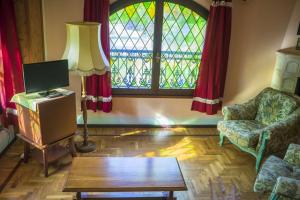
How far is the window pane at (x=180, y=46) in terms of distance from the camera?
390cm

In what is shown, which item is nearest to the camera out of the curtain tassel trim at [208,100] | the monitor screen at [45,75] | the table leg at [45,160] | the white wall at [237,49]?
the monitor screen at [45,75]

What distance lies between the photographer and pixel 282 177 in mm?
2320

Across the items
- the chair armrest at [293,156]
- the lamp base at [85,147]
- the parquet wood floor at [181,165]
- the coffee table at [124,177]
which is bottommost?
the parquet wood floor at [181,165]

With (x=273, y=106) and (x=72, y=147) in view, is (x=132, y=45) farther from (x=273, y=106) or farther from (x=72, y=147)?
(x=273, y=106)

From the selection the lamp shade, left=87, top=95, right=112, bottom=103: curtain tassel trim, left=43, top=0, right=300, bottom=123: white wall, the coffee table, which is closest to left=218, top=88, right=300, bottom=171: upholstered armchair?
left=43, top=0, right=300, bottom=123: white wall

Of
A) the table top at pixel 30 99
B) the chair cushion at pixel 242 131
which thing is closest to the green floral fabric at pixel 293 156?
the chair cushion at pixel 242 131

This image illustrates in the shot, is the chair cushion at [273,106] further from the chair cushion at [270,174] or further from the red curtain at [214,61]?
the chair cushion at [270,174]

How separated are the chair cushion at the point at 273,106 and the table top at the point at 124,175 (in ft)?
5.33

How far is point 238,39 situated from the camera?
4.00 meters

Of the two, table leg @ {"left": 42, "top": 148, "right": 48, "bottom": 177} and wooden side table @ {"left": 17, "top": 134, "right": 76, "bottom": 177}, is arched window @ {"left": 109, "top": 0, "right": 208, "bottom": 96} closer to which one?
wooden side table @ {"left": 17, "top": 134, "right": 76, "bottom": 177}

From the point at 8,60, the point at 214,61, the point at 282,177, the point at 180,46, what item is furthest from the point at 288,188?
the point at 8,60

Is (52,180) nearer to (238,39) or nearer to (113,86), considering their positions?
(113,86)

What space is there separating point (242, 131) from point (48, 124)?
217 cm

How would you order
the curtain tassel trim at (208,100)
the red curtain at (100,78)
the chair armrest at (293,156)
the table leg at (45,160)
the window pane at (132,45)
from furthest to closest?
the curtain tassel trim at (208,100)
the window pane at (132,45)
the red curtain at (100,78)
the table leg at (45,160)
the chair armrest at (293,156)
